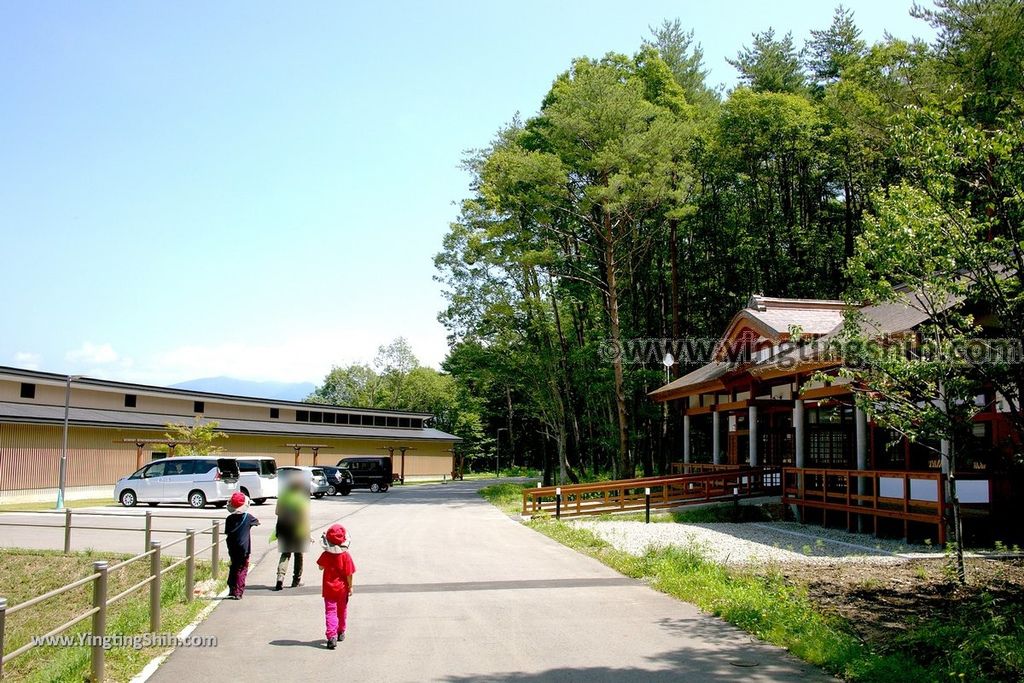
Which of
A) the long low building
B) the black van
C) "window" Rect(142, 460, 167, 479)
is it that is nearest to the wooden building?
the black van

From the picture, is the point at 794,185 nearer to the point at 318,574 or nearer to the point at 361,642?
the point at 318,574

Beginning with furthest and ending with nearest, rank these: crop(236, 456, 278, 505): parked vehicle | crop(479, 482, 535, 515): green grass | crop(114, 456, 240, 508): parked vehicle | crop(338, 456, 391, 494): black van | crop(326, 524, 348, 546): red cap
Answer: crop(338, 456, 391, 494): black van < crop(236, 456, 278, 505): parked vehicle < crop(479, 482, 535, 515): green grass < crop(114, 456, 240, 508): parked vehicle < crop(326, 524, 348, 546): red cap

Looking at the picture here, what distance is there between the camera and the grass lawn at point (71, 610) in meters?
6.74

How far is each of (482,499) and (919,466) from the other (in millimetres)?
18386

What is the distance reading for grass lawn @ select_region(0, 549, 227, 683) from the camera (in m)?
6.74

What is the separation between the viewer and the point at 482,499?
33375 mm

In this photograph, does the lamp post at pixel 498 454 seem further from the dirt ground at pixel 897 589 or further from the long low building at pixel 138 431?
the dirt ground at pixel 897 589

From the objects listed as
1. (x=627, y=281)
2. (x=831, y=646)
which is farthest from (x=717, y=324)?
(x=831, y=646)

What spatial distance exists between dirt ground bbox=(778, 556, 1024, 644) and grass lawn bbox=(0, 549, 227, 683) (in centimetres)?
Answer: 702

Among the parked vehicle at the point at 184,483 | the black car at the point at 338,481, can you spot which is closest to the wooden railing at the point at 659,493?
the parked vehicle at the point at 184,483

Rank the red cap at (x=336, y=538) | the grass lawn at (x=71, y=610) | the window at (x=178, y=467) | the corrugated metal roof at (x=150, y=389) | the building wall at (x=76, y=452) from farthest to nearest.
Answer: the corrugated metal roof at (x=150, y=389), the building wall at (x=76, y=452), the window at (x=178, y=467), the red cap at (x=336, y=538), the grass lawn at (x=71, y=610)

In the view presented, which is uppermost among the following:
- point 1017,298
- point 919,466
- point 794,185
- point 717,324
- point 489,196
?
point 794,185

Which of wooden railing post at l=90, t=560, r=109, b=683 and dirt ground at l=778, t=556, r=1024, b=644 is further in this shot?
dirt ground at l=778, t=556, r=1024, b=644

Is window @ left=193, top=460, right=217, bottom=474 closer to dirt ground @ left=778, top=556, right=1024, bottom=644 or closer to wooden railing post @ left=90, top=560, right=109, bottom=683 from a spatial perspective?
dirt ground @ left=778, top=556, right=1024, bottom=644
